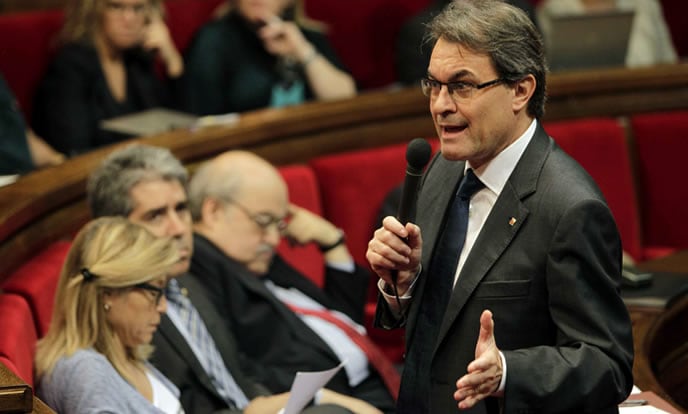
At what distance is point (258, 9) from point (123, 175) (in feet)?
3.71

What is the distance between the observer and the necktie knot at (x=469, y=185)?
1416 mm

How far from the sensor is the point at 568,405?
129 centimetres

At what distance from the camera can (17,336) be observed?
1.69m

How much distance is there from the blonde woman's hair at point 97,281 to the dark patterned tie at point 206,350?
0.25 metres

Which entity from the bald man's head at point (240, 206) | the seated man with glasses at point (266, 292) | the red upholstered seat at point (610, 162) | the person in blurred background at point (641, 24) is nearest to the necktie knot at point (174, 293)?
the seated man with glasses at point (266, 292)

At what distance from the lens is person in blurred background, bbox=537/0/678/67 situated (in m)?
3.67

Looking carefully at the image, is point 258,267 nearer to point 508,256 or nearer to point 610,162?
point 508,256

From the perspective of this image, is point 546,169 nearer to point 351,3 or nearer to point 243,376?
point 243,376

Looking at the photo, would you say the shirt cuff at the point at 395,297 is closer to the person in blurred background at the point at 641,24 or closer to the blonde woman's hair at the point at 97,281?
the blonde woman's hair at the point at 97,281

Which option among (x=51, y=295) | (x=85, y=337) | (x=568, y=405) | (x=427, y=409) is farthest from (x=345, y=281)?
(x=568, y=405)

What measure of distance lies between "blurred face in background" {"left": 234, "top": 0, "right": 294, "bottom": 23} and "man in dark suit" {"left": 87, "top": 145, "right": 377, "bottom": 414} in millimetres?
1020

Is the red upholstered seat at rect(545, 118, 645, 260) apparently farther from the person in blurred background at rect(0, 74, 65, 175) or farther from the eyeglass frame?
the person in blurred background at rect(0, 74, 65, 175)

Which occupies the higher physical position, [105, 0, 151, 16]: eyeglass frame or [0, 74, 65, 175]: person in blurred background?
[105, 0, 151, 16]: eyeglass frame

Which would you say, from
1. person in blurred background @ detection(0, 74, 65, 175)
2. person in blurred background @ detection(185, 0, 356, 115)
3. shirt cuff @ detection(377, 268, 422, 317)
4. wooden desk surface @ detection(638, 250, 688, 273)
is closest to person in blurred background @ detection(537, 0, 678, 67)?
person in blurred background @ detection(185, 0, 356, 115)
